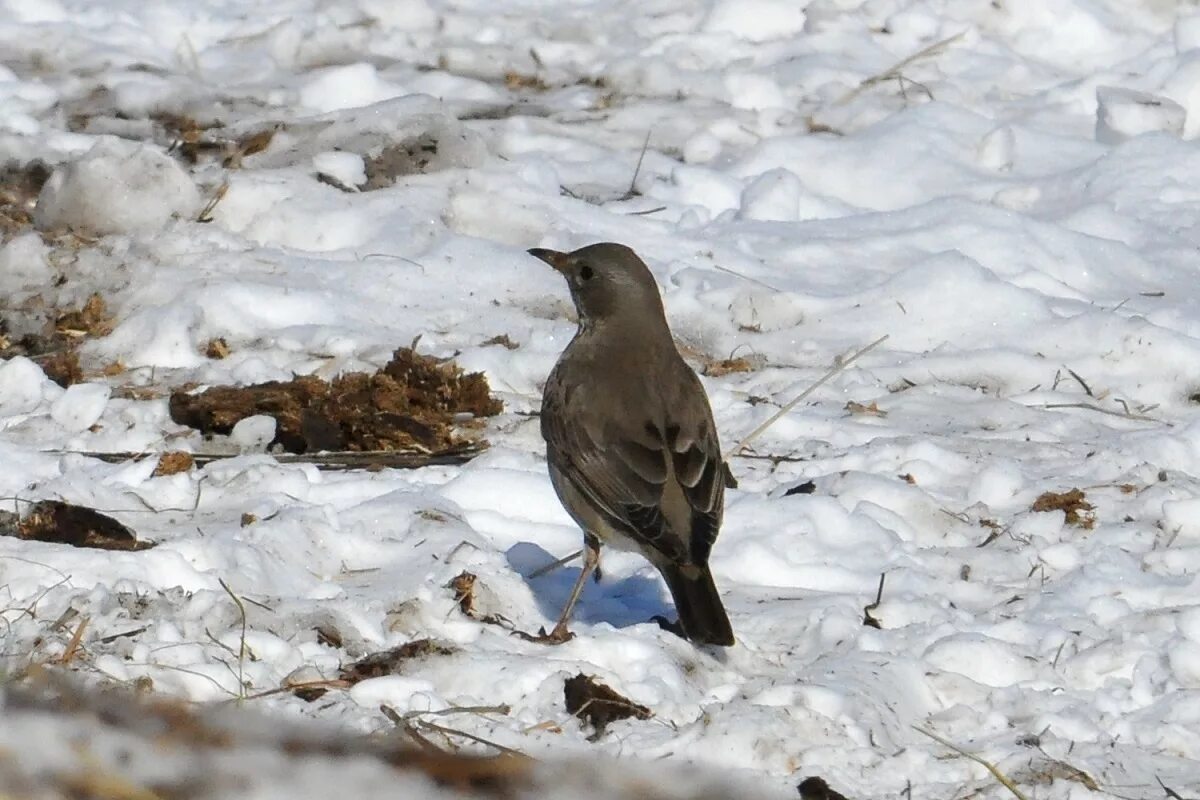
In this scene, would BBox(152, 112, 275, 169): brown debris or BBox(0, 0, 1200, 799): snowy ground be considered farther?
BBox(152, 112, 275, 169): brown debris

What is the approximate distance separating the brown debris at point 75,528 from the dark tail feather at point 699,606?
1.49 meters

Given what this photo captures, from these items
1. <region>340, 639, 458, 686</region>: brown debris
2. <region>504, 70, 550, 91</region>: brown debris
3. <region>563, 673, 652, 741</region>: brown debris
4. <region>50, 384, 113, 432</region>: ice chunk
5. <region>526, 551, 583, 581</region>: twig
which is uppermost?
<region>340, 639, 458, 686</region>: brown debris

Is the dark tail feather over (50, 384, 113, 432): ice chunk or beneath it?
over

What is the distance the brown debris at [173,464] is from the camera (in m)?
5.77

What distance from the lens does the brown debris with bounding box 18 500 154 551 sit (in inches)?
194

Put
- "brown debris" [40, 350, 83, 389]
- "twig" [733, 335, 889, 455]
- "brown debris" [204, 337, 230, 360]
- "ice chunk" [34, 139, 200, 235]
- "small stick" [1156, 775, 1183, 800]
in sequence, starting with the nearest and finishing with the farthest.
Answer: "small stick" [1156, 775, 1183, 800], "twig" [733, 335, 889, 455], "brown debris" [40, 350, 83, 389], "brown debris" [204, 337, 230, 360], "ice chunk" [34, 139, 200, 235]

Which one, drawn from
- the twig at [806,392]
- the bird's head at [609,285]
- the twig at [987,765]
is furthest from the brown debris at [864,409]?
the twig at [987,765]

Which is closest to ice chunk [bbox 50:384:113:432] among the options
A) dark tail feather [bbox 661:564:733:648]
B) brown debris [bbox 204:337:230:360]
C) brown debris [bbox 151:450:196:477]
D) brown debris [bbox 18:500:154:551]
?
brown debris [bbox 151:450:196:477]

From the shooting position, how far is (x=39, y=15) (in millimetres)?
10133

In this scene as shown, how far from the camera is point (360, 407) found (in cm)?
636

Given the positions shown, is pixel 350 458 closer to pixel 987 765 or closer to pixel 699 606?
pixel 699 606

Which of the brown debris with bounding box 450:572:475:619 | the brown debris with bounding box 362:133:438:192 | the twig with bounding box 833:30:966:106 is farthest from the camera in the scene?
the twig with bounding box 833:30:966:106

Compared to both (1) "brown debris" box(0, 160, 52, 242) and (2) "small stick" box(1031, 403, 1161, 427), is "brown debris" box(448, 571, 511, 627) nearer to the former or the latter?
(2) "small stick" box(1031, 403, 1161, 427)

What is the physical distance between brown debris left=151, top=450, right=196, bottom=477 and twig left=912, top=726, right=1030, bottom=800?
2704mm
